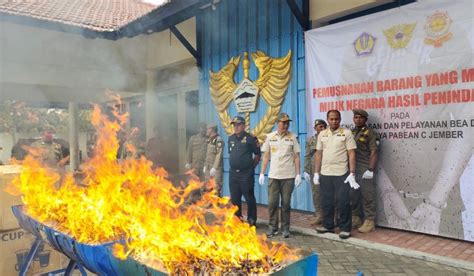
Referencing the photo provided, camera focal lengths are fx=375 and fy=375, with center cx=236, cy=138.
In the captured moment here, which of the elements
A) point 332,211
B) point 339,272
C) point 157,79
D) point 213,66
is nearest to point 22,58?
point 157,79

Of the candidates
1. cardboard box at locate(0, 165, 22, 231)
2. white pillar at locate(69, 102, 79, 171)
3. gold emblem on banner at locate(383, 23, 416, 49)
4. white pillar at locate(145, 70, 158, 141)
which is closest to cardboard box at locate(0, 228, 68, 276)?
cardboard box at locate(0, 165, 22, 231)

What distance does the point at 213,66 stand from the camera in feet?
27.8

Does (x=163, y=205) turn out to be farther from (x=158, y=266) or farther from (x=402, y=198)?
(x=402, y=198)

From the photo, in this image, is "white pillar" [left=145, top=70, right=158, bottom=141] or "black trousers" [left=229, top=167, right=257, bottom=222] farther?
"white pillar" [left=145, top=70, right=158, bottom=141]

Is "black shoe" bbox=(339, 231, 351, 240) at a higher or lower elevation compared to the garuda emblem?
lower

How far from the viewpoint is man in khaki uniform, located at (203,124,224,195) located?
712 cm

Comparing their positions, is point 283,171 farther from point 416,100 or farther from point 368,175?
point 416,100

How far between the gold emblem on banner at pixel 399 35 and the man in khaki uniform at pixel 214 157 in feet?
11.4

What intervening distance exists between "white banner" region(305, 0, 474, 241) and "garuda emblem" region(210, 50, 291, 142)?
1.10 meters

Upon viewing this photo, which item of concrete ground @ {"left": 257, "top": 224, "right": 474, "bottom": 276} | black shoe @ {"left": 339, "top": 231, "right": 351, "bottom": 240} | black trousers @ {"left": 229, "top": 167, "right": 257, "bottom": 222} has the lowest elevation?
concrete ground @ {"left": 257, "top": 224, "right": 474, "bottom": 276}

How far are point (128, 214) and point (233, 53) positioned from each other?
5.72 metres

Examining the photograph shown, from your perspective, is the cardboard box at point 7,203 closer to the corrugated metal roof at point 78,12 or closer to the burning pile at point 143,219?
the burning pile at point 143,219

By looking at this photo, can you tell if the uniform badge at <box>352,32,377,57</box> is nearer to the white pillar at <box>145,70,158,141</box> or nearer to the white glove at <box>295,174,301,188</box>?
the white glove at <box>295,174,301,188</box>

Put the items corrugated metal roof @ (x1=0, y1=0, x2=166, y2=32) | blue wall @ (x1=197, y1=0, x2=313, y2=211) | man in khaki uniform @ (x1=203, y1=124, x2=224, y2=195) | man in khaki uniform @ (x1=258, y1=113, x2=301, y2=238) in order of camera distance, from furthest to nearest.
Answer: corrugated metal roof @ (x1=0, y1=0, x2=166, y2=32), man in khaki uniform @ (x1=203, y1=124, x2=224, y2=195), blue wall @ (x1=197, y1=0, x2=313, y2=211), man in khaki uniform @ (x1=258, y1=113, x2=301, y2=238)
